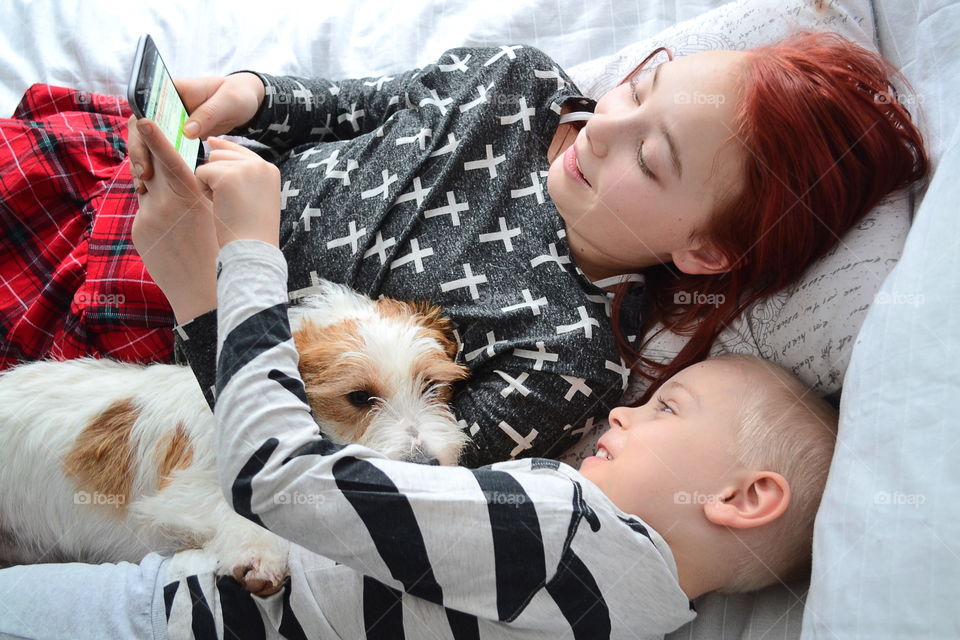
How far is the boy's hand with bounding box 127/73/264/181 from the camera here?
1516 millimetres

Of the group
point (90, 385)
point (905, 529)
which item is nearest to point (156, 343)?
point (90, 385)

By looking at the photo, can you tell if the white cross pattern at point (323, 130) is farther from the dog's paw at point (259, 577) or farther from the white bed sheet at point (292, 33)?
the dog's paw at point (259, 577)

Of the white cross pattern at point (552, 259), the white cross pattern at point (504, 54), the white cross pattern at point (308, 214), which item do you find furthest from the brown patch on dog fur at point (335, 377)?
the white cross pattern at point (504, 54)

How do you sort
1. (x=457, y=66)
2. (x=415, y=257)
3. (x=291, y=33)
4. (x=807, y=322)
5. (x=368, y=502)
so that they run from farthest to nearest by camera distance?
(x=291, y=33), (x=457, y=66), (x=415, y=257), (x=807, y=322), (x=368, y=502)

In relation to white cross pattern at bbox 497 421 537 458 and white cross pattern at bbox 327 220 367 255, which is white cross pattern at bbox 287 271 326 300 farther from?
white cross pattern at bbox 497 421 537 458

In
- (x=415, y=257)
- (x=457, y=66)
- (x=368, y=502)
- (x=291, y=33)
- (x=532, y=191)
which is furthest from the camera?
(x=291, y=33)

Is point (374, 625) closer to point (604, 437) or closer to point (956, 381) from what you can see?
point (604, 437)

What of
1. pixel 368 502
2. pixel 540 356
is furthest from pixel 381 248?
pixel 368 502

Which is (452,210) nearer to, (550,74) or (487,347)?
(487,347)

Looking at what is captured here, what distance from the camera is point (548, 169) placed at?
165 centimetres

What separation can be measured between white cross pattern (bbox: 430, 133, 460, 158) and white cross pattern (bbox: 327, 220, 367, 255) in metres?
0.24

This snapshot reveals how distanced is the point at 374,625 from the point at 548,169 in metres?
1.05

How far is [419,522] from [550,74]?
1.12 metres

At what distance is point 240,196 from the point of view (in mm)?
1216
